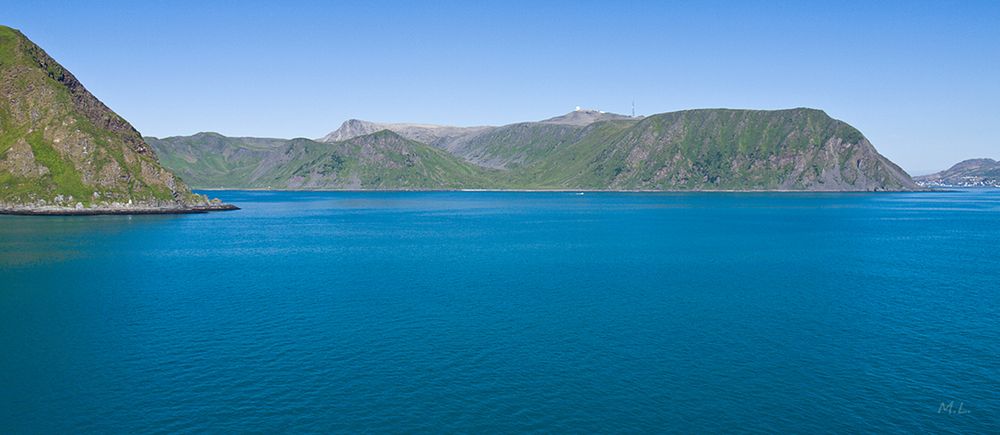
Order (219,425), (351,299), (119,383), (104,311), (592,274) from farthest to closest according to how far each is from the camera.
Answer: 1. (592,274)
2. (351,299)
3. (104,311)
4. (119,383)
5. (219,425)

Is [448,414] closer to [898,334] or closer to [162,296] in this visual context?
[898,334]

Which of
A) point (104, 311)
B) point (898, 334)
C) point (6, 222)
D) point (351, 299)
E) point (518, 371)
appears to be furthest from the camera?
point (6, 222)

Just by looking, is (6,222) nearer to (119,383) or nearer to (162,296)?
(162,296)

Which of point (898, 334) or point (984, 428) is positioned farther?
point (898, 334)

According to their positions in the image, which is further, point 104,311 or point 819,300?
point 819,300

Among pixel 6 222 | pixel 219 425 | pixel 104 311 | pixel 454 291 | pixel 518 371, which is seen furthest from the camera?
pixel 6 222

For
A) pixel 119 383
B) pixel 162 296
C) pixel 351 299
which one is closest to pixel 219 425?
pixel 119 383

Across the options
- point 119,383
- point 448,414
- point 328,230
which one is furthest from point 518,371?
point 328,230
